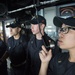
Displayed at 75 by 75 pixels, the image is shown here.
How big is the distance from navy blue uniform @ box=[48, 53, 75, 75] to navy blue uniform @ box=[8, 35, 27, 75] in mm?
1417

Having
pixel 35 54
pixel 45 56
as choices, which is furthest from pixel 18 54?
pixel 45 56

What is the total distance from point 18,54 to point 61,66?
1.58m

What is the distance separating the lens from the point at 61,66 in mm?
1398

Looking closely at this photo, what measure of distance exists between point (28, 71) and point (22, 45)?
57 cm

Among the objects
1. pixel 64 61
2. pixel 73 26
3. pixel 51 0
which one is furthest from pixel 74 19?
pixel 51 0

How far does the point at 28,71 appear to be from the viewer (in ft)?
8.09

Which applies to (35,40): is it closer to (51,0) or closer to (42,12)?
(51,0)

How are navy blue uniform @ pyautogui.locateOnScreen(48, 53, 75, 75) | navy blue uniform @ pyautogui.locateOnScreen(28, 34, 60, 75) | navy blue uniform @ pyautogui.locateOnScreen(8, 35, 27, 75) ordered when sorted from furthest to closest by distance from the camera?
navy blue uniform @ pyautogui.locateOnScreen(8, 35, 27, 75)
navy blue uniform @ pyautogui.locateOnScreen(28, 34, 60, 75)
navy blue uniform @ pyautogui.locateOnScreen(48, 53, 75, 75)

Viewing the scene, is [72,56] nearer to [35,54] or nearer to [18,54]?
[35,54]

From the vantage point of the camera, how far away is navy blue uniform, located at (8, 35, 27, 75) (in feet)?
9.45

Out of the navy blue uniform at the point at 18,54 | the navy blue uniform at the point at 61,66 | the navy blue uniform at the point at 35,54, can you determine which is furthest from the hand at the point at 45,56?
the navy blue uniform at the point at 18,54

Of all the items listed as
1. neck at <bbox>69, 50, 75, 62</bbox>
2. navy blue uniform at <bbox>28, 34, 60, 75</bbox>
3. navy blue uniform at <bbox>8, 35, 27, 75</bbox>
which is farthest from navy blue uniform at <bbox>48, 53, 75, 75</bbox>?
navy blue uniform at <bbox>8, 35, 27, 75</bbox>

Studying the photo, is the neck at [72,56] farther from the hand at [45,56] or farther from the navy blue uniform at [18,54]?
the navy blue uniform at [18,54]

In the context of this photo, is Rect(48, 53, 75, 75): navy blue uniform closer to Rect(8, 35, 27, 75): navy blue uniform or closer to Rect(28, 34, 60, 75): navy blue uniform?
Rect(28, 34, 60, 75): navy blue uniform
